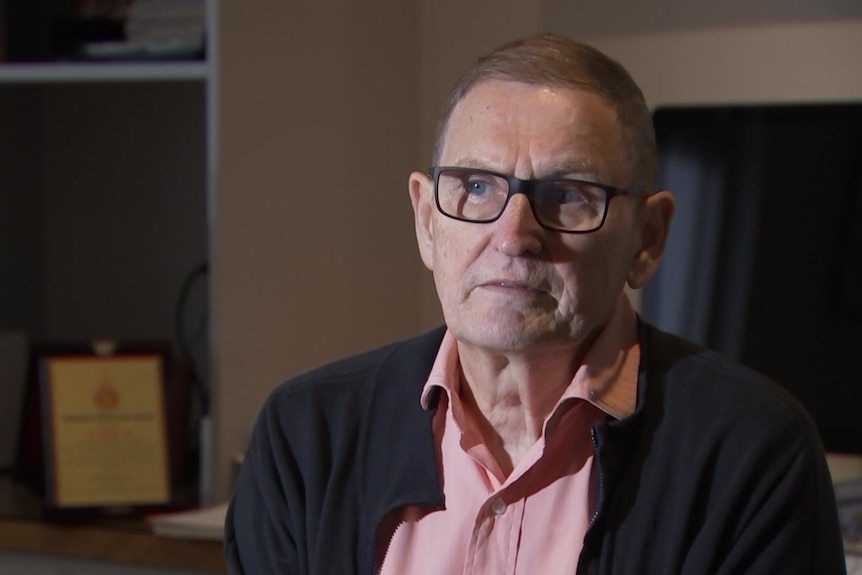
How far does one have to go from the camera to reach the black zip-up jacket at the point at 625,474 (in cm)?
107

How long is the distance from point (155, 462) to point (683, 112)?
99cm

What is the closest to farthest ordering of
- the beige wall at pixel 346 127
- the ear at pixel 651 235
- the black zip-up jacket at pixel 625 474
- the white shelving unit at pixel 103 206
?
the black zip-up jacket at pixel 625 474 → the ear at pixel 651 235 → the beige wall at pixel 346 127 → the white shelving unit at pixel 103 206

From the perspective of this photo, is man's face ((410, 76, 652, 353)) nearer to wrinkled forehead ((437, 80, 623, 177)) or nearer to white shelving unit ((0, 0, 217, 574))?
wrinkled forehead ((437, 80, 623, 177))

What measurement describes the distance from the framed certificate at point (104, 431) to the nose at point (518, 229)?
3.12 ft

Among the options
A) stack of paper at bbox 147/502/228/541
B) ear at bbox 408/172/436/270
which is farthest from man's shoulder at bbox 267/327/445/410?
stack of paper at bbox 147/502/228/541

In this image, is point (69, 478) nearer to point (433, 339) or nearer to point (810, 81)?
point (433, 339)

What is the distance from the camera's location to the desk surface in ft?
5.55

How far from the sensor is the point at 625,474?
3.64 feet

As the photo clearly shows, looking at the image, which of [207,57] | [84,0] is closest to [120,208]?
[84,0]

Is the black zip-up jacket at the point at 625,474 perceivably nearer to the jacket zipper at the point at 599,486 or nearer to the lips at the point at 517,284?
the jacket zipper at the point at 599,486

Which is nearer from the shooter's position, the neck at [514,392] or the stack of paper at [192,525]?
the neck at [514,392]

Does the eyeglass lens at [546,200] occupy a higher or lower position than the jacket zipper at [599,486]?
higher

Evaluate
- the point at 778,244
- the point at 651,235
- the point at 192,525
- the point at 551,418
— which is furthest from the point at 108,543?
the point at 778,244

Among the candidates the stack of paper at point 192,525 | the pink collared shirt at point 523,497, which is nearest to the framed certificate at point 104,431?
the stack of paper at point 192,525
